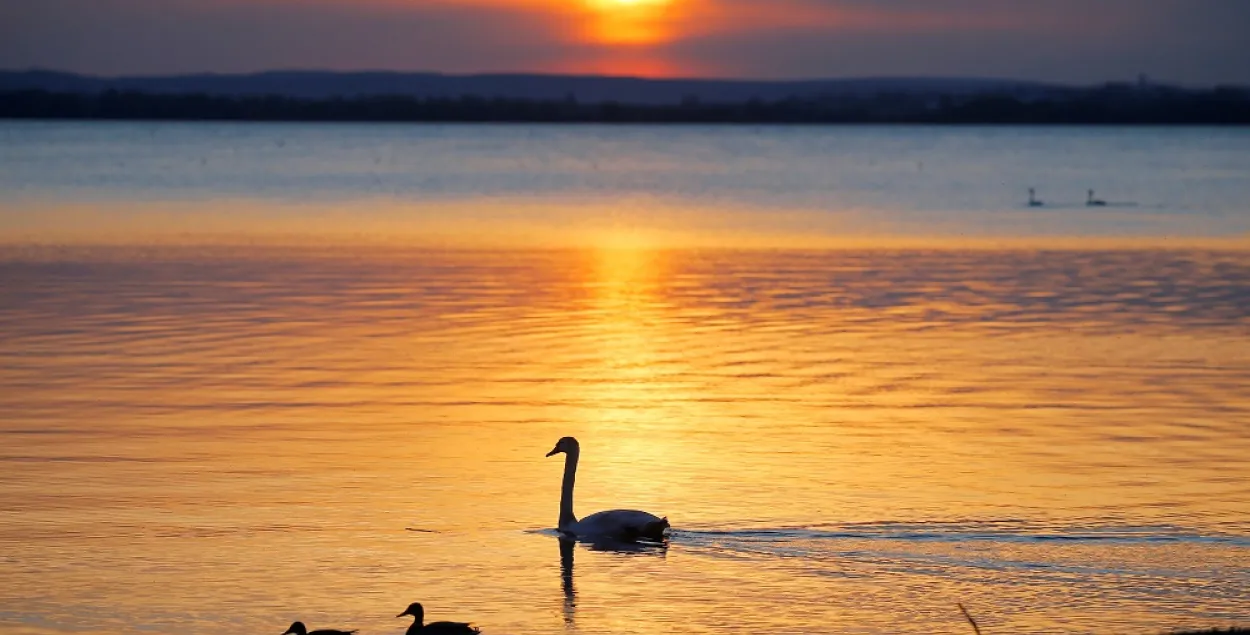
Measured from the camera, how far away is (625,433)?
1889 cm

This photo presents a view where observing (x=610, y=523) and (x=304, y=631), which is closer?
(x=304, y=631)

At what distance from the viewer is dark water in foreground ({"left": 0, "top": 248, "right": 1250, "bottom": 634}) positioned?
1295cm

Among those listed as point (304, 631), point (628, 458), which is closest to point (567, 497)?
point (628, 458)

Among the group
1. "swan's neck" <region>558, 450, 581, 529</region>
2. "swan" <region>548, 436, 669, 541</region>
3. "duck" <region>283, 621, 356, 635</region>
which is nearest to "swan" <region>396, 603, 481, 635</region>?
"duck" <region>283, 621, 356, 635</region>

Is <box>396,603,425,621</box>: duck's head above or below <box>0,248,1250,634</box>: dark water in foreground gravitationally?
above

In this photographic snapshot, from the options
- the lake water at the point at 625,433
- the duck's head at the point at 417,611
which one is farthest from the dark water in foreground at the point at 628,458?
the duck's head at the point at 417,611

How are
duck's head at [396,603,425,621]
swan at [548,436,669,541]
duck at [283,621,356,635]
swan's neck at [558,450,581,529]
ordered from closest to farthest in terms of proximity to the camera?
duck at [283,621,356,635] < duck's head at [396,603,425,621] < swan at [548,436,669,541] < swan's neck at [558,450,581,529]

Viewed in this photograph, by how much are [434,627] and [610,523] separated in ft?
10.9

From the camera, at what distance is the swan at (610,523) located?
14166 millimetres

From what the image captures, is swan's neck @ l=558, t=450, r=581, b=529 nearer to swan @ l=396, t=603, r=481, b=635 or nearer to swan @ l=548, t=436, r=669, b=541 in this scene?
swan @ l=548, t=436, r=669, b=541

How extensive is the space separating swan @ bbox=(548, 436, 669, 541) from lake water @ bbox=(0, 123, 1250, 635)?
26cm

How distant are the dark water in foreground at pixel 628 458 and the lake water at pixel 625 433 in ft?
0.17

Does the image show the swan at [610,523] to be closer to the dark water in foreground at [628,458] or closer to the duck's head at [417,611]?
the dark water in foreground at [628,458]

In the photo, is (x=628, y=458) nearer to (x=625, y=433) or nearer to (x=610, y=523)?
(x=625, y=433)
